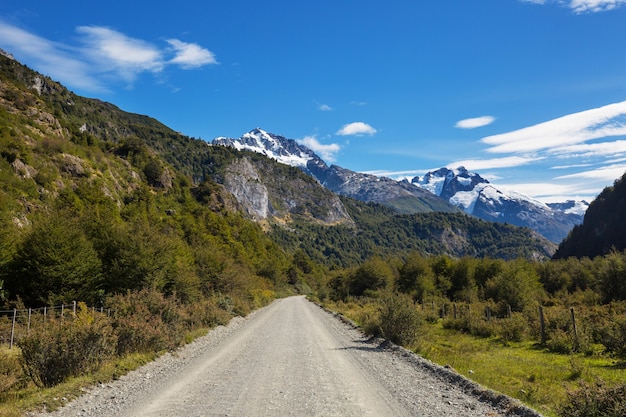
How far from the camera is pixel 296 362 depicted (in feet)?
49.8

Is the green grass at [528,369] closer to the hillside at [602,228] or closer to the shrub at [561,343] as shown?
the shrub at [561,343]

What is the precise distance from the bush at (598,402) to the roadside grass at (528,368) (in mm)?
1005

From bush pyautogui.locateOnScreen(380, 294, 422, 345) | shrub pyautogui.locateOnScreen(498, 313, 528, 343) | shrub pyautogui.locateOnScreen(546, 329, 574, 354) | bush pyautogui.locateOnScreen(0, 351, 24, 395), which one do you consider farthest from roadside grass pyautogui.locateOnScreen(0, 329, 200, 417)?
shrub pyautogui.locateOnScreen(498, 313, 528, 343)

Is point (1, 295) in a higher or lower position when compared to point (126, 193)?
lower

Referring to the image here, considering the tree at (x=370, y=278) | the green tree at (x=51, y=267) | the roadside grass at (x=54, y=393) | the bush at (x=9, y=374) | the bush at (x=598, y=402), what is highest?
the green tree at (x=51, y=267)

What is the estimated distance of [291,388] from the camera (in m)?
10.9

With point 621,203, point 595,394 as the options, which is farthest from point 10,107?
point 621,203

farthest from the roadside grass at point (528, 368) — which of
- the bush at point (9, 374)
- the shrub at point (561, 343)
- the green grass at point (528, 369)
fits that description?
the bush at point (9, 374)

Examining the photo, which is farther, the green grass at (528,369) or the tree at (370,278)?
the tree at (370,278)

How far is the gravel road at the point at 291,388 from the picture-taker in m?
8.80

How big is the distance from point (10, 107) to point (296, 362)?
222ft

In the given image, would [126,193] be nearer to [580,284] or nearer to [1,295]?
[1,295]

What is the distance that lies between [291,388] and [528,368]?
995cm

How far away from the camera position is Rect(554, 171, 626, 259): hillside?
170 meters
